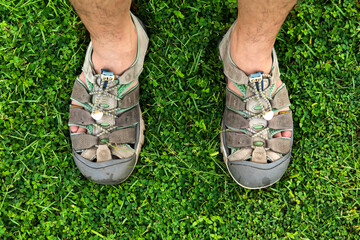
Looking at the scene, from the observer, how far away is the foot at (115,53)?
2.33 meters

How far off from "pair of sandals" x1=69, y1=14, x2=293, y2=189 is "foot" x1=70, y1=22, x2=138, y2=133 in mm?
66

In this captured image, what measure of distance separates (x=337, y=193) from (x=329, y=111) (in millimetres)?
769

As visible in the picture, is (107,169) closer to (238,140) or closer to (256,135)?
(238,140)

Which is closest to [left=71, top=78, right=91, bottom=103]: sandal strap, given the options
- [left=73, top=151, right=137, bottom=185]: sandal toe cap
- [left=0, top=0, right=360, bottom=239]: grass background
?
[left=0, top=0, right=360, bottom=239]: grass background

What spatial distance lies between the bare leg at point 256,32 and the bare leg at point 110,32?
2.53 ft

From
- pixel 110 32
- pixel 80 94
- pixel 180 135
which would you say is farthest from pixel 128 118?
pixel 110 32

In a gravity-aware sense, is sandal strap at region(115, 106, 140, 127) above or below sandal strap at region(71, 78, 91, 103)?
below

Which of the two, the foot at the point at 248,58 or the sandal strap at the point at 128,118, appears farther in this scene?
the sandal strap at the point at 128,118

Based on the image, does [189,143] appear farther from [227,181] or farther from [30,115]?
[30,115]

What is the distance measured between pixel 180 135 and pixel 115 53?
1011mm

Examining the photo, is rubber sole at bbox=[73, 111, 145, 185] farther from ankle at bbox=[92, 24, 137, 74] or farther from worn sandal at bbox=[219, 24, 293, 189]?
worn sandal at bbox=[219, 24, 293, 189]

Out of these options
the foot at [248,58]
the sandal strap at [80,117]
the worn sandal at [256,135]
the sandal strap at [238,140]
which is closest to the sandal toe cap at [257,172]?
the worn sandal at [256,135]

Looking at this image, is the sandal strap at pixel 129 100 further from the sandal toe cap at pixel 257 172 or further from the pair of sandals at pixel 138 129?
the sandal toe cap at pixel 257 172

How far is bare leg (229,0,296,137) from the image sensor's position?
6.35 ft
